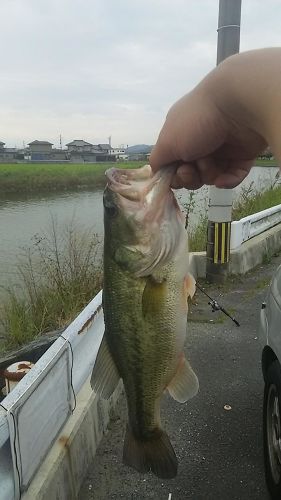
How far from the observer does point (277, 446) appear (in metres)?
3.01

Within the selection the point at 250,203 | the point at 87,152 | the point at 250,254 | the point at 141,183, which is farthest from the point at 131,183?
the point at 87,152

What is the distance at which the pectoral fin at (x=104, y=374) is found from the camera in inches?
66.9

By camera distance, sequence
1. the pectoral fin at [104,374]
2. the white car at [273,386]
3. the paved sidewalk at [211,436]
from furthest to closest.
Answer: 1. the paved sidewalk at [211,436]
2. the white car at [273,386]
3. the pectoral fin at [104,374]

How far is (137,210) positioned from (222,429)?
2635 millimetres

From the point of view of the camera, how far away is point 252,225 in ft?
27.2

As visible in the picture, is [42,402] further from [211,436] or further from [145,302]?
[211,436]

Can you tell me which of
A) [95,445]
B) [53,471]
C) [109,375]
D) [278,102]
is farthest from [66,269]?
[278,102]

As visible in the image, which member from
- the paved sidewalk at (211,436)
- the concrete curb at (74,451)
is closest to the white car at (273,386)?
the paved sidewalk at (211,436)

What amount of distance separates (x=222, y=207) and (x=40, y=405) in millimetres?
4581

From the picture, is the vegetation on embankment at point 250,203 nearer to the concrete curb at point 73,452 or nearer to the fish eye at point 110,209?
the concrete curb at point 73,452

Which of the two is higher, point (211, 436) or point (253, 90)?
point (253, 90)

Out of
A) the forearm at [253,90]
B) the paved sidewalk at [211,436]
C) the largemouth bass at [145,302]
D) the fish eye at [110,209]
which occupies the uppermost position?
the forearm at [253,90]

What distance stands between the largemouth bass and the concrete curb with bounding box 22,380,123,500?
96 cm

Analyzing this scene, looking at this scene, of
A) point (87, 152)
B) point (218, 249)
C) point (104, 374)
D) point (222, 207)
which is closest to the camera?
point (104, 374)
